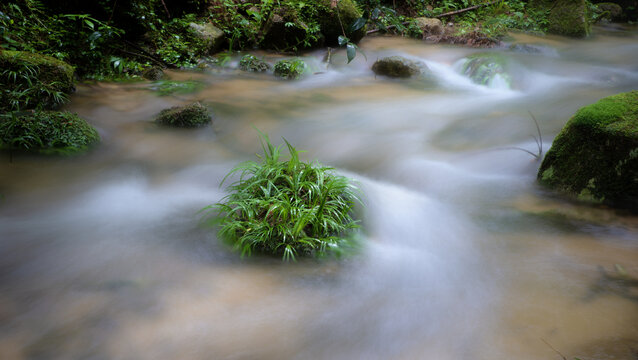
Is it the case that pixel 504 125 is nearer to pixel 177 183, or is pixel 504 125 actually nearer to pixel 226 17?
pixel 177 183

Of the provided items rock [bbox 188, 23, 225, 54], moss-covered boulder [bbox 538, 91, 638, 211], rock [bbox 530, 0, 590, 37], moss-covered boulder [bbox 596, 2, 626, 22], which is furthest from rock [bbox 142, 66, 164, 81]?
moss-covered boulder [bbox 596, 2, 626, 22]

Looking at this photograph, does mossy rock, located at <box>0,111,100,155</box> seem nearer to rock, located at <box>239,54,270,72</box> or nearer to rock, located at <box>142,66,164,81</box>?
rock, located at <box>142,66,164,81</box>

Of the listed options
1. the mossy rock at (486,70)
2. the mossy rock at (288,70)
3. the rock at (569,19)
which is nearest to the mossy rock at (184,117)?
the mossy rock at (288,70)

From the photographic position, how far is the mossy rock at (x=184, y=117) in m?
4.60

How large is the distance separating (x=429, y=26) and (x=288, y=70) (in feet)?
16.1

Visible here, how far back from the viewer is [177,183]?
3539 millimetres

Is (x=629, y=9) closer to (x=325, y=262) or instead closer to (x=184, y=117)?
(x=184, y=117)

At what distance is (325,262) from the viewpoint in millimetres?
2594

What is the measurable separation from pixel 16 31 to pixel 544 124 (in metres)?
7.56

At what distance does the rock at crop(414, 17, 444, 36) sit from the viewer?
9.56 m

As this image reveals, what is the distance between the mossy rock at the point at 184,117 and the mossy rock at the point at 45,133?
830mm

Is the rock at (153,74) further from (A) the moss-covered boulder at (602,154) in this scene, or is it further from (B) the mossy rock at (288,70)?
(A) the moss-covered boulder at (602,154)

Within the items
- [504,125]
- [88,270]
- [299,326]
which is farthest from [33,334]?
[504,125]

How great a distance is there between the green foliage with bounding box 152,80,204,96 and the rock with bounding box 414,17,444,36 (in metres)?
6.30
